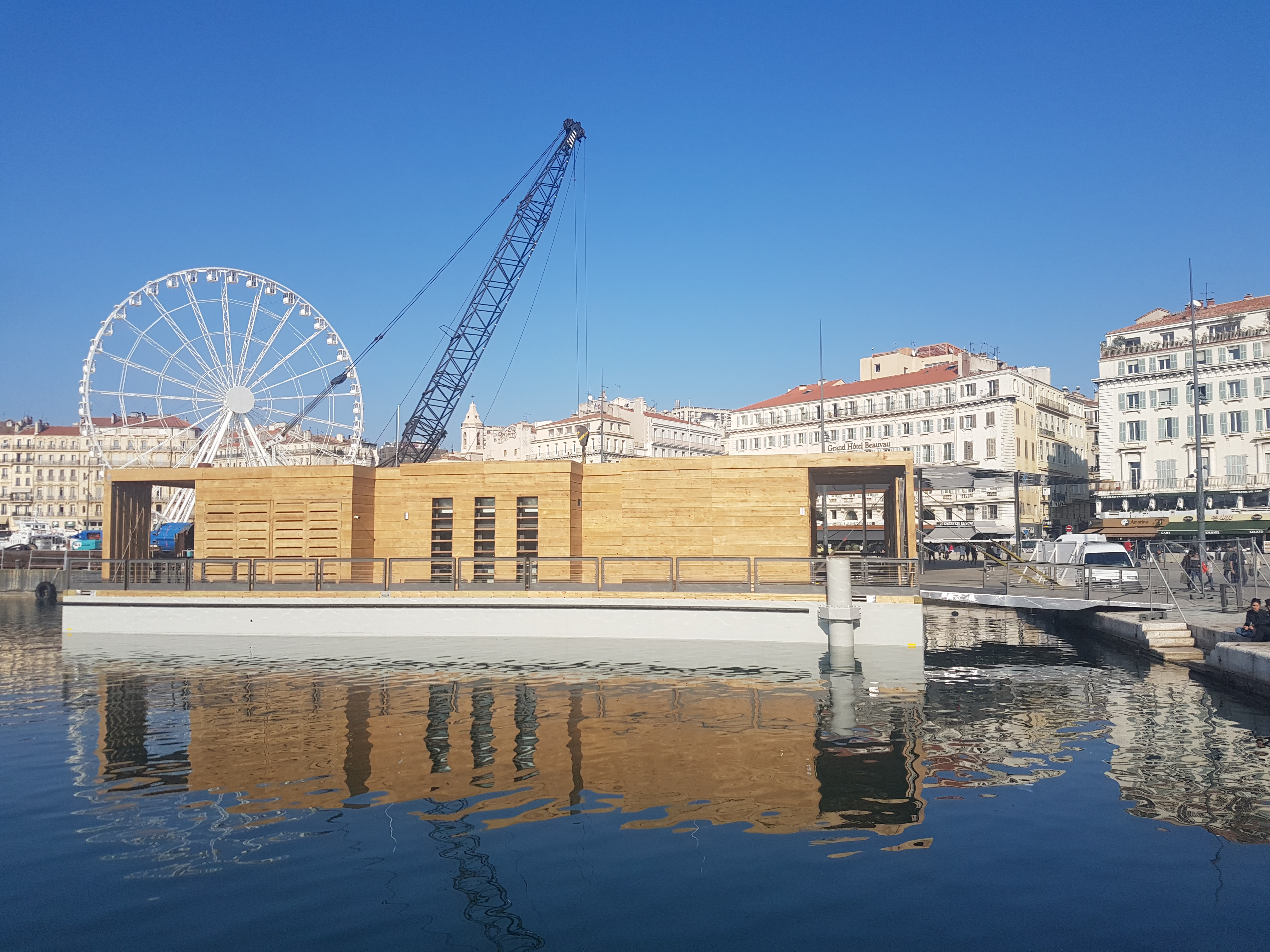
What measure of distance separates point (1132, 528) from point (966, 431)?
1906cm

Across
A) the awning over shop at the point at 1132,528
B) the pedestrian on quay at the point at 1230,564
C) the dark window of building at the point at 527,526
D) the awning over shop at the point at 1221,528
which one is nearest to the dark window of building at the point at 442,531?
the dark window of building at the point at 527,526

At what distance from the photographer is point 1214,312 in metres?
74.7

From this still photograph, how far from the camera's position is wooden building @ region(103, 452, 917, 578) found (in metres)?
27.1

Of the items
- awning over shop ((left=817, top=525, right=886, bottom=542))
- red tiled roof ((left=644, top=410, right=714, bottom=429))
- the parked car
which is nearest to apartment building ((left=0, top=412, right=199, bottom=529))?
the parked car

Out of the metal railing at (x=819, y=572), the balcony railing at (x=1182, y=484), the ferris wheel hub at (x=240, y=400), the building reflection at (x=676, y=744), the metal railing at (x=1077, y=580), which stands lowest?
the building reflection at (x=676, y=744)

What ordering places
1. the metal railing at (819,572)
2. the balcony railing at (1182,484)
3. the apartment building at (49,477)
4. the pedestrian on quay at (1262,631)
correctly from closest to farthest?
the pedestrian on quay at (1262,631)
the metal railing at (819,572)
the balcony railing at (1182,484)
the apartment building at (49,477)

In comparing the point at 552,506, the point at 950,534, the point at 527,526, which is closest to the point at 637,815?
the point at 552,506

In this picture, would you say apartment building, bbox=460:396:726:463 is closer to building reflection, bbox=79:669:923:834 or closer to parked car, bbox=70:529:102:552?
parked car, bbox=70:529:102:552

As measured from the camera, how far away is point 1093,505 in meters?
95.6

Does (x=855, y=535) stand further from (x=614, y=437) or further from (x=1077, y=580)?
(x=614, y=437)

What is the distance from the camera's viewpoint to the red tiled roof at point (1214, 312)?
234 ft

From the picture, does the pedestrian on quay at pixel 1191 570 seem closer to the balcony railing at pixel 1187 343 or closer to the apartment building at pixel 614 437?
the balcony railing at pixel 1187 343

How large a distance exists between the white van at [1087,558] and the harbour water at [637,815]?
943 centimetres

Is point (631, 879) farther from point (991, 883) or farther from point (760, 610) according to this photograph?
point (760, 610)
